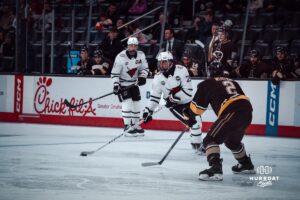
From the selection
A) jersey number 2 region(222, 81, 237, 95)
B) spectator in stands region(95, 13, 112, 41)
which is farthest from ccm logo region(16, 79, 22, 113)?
jersey number 2 region(222, 81, 237, 95)

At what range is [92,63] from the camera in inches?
593

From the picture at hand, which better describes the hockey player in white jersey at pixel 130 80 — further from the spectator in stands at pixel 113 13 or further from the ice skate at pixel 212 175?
the ice skate at pixel 212 175

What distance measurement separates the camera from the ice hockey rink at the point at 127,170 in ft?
20.8

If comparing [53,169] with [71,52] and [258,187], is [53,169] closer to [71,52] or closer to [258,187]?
[258,187]

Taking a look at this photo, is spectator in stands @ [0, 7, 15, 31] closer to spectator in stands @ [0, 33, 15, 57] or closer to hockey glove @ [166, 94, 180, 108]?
spectator in stands @ [0, 33, 15, 57]

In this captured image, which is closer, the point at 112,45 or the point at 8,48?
the point at 112,45

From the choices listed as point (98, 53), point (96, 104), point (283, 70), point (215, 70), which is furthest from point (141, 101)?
point (215, 70)

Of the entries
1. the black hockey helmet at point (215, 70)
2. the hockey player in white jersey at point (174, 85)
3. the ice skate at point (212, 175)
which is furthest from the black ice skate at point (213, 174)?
the hockey player in white jersey at point (174, 85)

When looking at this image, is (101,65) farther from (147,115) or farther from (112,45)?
(147,115)

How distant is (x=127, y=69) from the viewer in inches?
511

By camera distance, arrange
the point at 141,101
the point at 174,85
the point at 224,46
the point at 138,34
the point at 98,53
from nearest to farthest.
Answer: the point at 174,85, the point at 224,46, the point at 141,101, the point at 98,53, the point at 138,34

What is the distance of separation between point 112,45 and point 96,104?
4.17 ft

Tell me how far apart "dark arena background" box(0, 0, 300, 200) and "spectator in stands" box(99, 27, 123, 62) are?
0.02 meters

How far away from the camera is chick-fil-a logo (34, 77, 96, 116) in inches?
595
